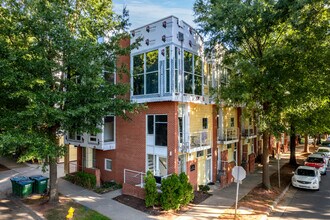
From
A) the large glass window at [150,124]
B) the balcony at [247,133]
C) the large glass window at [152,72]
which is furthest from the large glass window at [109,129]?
the balcony at [247,133]

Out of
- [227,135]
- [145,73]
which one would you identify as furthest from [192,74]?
[227,135]

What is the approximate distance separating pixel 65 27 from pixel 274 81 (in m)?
11.2

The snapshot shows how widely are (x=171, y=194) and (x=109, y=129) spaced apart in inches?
272

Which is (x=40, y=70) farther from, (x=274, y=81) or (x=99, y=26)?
(x=274, y=81)

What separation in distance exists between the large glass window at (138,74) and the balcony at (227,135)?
709 cm

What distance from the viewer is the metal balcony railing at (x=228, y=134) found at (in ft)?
58.7

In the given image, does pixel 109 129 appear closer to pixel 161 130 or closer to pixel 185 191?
pixel 161 130

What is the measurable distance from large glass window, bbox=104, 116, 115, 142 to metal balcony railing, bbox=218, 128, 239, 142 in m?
7.74

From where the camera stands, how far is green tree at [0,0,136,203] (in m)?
9.88

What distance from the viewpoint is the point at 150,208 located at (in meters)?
12.2

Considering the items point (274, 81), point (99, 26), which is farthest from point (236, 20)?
point (99, 26)

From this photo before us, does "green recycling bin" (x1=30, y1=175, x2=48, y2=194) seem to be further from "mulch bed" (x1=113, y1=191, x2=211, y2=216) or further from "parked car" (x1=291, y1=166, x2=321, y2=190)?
"parked car" (x1=291, y1=166, x2=321, y2=190)

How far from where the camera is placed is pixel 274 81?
1352cm

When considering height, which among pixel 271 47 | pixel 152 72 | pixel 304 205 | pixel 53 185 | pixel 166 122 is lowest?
pixel 304 205
